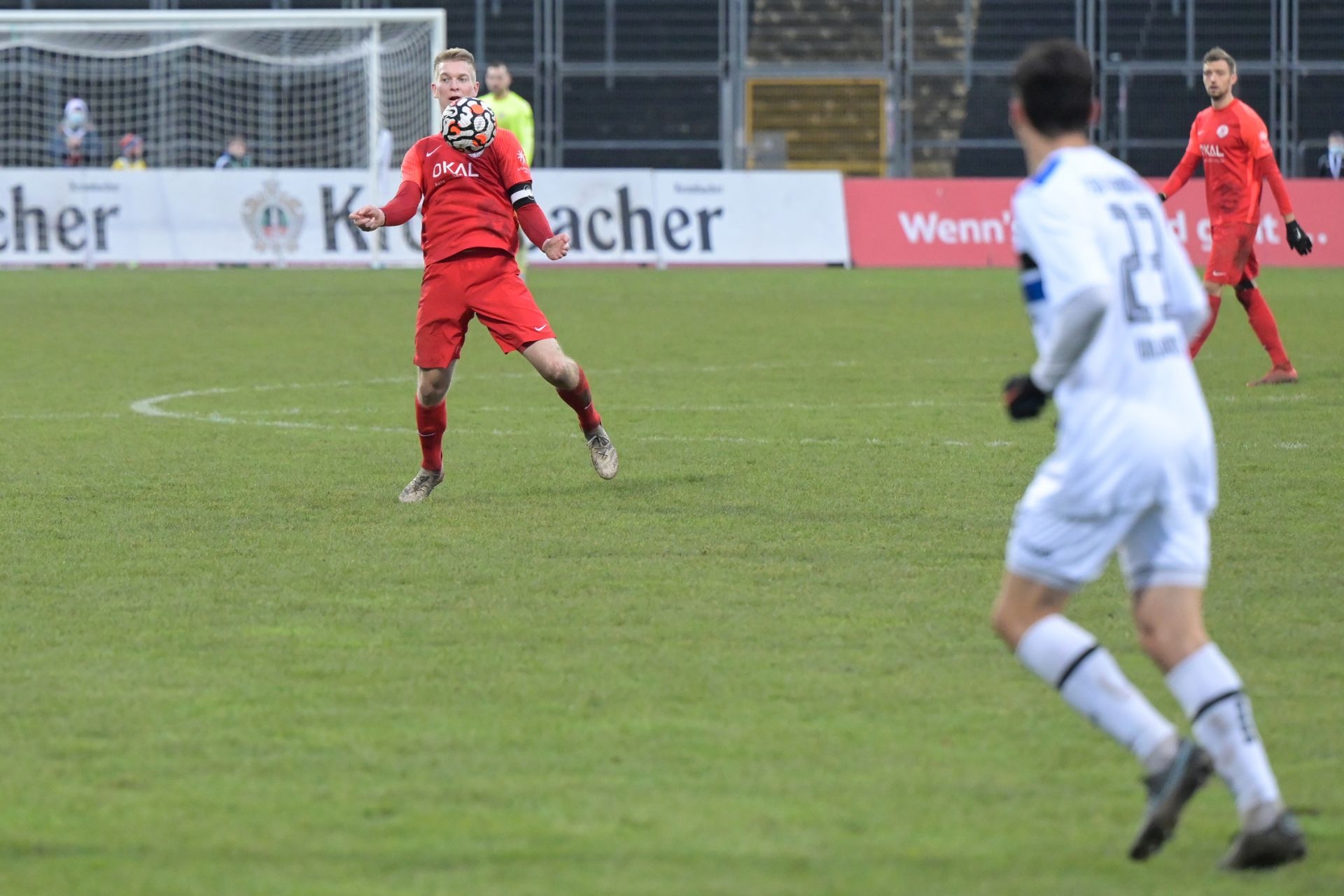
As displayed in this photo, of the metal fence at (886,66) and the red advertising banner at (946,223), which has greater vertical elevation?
the metal fence at (886,66)

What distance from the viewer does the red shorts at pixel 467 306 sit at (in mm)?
8469

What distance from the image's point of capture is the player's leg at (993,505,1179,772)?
3.81 m

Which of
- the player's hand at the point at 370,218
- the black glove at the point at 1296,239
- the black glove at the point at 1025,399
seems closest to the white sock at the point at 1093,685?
the black glove at the point at 1025,399

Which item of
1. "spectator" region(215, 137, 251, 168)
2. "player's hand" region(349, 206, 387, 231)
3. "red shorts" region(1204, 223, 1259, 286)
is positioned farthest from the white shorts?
"spectator" region(215, 137, 251, 168)

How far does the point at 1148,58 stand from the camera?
3484 cm

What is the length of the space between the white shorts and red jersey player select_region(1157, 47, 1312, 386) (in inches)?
364

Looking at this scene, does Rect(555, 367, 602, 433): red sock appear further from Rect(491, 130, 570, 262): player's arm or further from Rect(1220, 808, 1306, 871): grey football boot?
Rect(1220, 808, 1306, 871): grey football boot

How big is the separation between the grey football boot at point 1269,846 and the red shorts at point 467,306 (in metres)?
5.20

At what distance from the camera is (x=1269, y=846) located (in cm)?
366

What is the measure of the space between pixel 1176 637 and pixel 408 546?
414cm

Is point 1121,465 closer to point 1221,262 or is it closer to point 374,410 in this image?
point 374,410

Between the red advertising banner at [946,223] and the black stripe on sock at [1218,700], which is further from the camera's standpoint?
the red advertising banner at [946,223]

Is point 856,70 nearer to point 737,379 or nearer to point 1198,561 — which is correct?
point 737,379

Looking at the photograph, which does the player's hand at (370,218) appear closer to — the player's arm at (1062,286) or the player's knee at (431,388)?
the player's knee at (431,388)
